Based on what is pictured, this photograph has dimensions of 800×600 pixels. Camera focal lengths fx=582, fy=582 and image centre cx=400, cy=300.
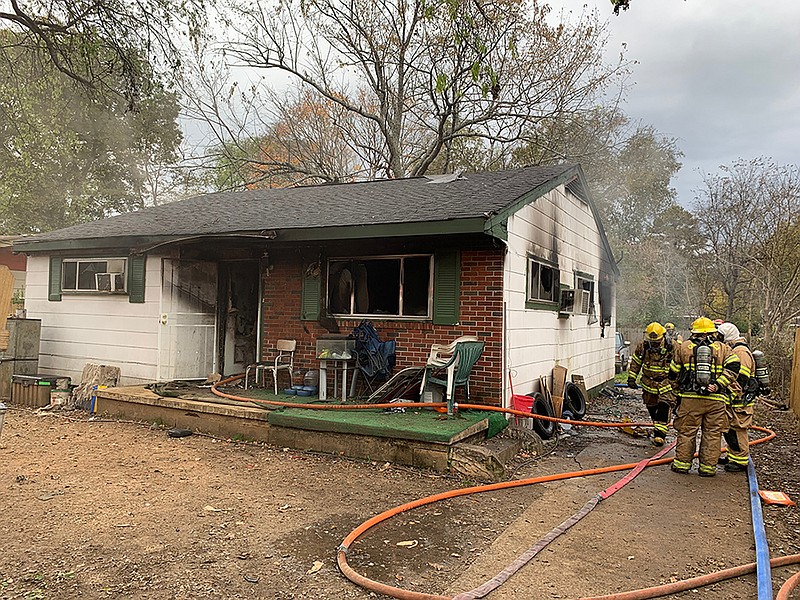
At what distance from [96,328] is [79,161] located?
2020cm

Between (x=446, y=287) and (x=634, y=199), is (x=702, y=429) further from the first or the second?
(x=634, y=199)

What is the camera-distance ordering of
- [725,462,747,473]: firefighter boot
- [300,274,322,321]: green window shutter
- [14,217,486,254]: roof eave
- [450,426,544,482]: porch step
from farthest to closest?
[300,274,322,321]: green window shutter, [14,217,486,254]: roof eave, [725,462,747,473]: firefighter boot, [450,426,544,482]: porch step

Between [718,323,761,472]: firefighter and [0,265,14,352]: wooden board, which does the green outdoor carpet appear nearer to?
[718,323,761,472]: firefighter

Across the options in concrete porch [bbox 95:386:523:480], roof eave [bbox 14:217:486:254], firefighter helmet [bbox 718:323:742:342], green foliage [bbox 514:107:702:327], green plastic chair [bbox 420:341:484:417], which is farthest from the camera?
green foliage [bbox 514:107:702:327]

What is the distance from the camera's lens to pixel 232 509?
4.89 m

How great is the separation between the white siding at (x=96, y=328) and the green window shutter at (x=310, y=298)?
8.25 ft

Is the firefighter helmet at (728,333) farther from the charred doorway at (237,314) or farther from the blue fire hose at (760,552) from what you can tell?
the charred doorway at (237,314)

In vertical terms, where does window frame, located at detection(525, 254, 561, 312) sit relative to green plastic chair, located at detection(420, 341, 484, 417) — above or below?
above

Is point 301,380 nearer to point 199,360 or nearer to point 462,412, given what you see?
point 199,360

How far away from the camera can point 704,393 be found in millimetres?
6133

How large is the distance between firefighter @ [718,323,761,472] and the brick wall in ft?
8.48

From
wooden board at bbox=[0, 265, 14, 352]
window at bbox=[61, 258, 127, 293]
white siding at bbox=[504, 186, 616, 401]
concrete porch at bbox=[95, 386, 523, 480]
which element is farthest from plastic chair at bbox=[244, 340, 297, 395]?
wooden board at bbox=[0, 265, 14, 352]

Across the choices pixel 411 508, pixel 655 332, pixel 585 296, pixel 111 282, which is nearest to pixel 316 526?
pixel 411 508

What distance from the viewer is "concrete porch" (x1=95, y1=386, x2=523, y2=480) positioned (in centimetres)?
606
